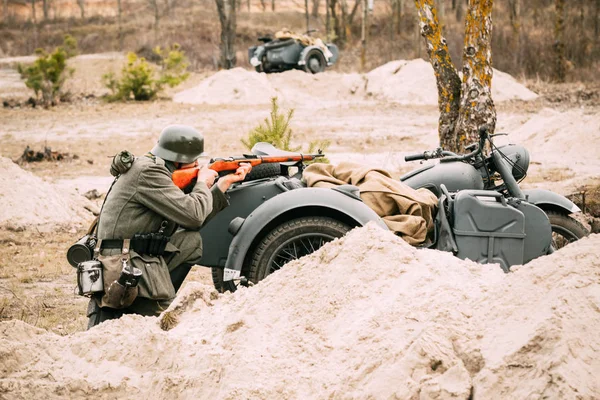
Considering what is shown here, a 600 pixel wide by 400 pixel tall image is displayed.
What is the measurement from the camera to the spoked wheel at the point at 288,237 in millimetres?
5395

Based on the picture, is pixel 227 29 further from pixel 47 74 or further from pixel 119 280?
pixel 119 280

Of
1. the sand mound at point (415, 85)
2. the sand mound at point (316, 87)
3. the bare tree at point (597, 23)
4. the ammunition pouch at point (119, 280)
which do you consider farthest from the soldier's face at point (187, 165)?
the bare tree at point (597, 23)

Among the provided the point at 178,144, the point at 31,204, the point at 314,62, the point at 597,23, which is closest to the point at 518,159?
the point at 178,144

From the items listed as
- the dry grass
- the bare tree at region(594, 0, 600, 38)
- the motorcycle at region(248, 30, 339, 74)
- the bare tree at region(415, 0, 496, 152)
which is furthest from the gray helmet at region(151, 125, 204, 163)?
the bare tree at region(594, 0, 600, 38)

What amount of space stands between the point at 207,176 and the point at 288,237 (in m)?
0.66

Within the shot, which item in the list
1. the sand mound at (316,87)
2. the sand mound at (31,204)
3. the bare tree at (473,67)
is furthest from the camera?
the sand mound at (316,87)

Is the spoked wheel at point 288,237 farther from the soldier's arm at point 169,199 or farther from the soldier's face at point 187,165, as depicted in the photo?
the soldier's face at point 187,165

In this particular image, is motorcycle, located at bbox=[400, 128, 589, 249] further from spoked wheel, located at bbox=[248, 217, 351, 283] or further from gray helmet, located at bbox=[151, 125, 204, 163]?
gray helmet, located at bbox=[151, 125, 204, 163]

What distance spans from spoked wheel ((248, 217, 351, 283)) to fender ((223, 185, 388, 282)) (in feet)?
0.25

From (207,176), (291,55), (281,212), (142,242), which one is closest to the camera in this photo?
(142,242)

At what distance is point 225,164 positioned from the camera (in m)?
5.61

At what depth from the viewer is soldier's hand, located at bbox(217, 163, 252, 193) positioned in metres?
5.43

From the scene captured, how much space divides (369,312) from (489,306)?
0.59 m

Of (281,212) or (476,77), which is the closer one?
(281,212)
